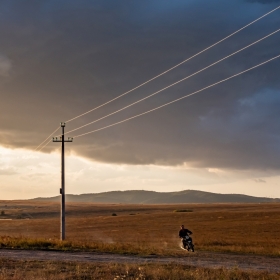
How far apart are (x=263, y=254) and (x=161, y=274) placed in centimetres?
1495

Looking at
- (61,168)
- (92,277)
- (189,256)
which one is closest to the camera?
(92,277)

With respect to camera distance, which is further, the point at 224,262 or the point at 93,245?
the point at 93,245

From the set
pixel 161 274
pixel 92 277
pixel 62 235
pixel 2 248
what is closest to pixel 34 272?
pixel 92 277

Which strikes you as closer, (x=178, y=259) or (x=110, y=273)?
(x=110, y=273)

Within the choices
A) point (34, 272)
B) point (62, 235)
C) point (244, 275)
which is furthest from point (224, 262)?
point (62, 235)

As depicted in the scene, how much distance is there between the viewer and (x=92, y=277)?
15875mm

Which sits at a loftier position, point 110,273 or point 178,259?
point 110,273

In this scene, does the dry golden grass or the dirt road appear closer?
the dry golden grass

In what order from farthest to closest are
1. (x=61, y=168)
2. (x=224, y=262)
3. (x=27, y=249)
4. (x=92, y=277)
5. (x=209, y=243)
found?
1. (x=61, y=168)
2. (x=209, y=243)
3. (x=27, y=249)
4. (x=224, y=262)
5. (x=92, y=277)

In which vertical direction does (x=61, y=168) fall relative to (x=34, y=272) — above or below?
above

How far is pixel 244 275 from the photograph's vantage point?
16.8 m

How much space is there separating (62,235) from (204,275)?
24150 mm

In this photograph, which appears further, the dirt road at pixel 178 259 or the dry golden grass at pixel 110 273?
the dirt road at pixel 178 259

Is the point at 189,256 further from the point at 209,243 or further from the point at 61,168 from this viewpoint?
the point at 61,168
